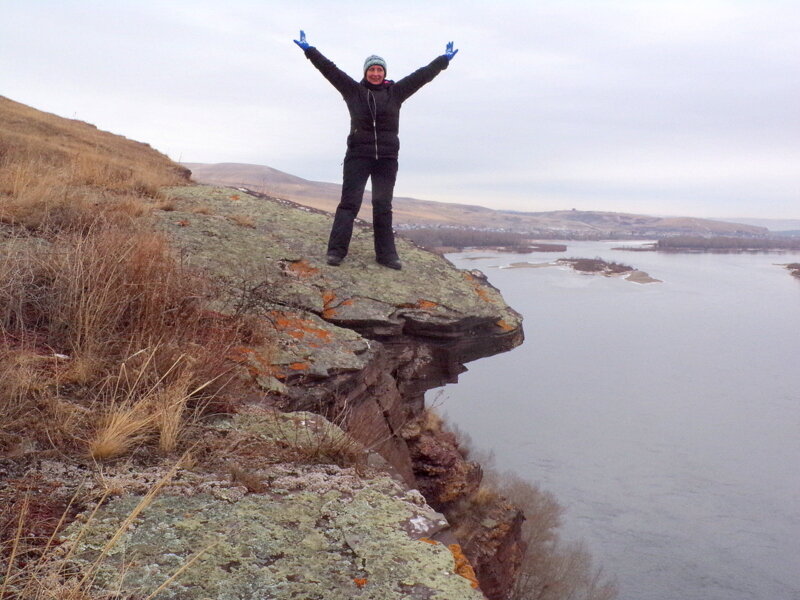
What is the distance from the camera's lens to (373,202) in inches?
249

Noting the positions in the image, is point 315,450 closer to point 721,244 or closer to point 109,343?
point 109,343

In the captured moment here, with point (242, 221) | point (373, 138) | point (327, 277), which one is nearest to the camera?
point (327, 277)

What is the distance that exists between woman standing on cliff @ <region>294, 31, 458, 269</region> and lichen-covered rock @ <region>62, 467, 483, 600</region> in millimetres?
3923

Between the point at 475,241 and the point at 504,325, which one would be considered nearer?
the point at 504,325

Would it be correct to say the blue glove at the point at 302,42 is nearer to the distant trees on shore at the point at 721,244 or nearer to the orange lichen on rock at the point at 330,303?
the orange lichen on rock at the point at 330,303

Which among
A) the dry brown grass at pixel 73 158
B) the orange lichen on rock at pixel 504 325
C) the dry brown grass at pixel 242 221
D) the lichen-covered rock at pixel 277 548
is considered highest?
the dry brown grass at pixel 73 158

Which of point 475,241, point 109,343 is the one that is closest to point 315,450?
point 109,343

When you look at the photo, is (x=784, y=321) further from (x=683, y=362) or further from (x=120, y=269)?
(x=120, y=269)

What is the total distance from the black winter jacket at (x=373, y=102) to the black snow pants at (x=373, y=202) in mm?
122

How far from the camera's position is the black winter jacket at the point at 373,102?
5961 mm

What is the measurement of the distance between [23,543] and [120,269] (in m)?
2.19

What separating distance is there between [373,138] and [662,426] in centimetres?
3113

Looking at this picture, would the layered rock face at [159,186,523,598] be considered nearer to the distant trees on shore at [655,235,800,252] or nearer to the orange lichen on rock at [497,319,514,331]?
the orange lichen on rock at [497,319,514,331]

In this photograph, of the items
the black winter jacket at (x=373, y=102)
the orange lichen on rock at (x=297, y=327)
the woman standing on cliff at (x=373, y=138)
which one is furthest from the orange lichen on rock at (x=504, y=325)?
the orange lichen on rock at (x=297, y=327)
